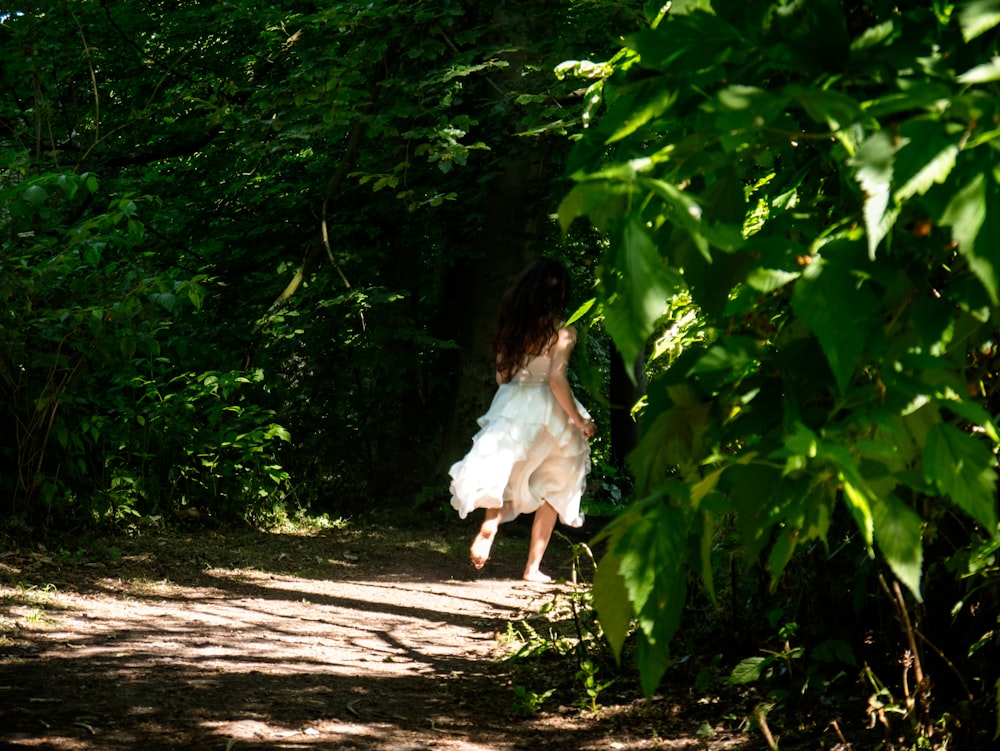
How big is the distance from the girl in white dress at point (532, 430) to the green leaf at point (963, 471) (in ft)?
20.5

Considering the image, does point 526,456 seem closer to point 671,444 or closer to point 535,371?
point 535,371

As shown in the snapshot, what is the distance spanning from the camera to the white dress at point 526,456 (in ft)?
25.4

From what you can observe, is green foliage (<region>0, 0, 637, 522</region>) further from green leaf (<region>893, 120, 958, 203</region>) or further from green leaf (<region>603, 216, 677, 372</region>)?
green leaf (<region>893, 120, 958, 203</region>)

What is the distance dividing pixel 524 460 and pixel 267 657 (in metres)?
2.91

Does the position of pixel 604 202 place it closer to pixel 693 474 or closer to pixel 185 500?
pixel 693 474

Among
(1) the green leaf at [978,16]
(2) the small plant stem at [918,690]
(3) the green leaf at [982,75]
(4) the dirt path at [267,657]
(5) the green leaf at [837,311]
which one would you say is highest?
(1) the green leaf at [978,16]

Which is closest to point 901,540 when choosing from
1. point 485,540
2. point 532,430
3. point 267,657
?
point 267,657

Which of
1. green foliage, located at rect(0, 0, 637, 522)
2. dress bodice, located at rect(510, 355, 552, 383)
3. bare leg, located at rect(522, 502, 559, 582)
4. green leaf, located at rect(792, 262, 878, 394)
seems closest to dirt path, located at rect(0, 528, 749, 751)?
bare leg, located at rect(522, 502, 559, 582)

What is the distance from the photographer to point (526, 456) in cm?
788

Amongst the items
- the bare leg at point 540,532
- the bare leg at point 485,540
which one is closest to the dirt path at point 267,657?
the bare leg at point 540,532

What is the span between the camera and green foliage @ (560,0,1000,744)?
1.17 m

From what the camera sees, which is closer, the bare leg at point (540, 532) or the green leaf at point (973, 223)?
the green leaf at point (973, 223)

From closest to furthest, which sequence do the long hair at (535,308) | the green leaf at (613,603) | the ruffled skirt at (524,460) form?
the green leaf at (613,603) → the long hair at (535,308) → the ruffled skirt at (524,460)

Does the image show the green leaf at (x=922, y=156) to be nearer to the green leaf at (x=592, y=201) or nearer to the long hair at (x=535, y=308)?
the green leaf at (x=592, y=201)
